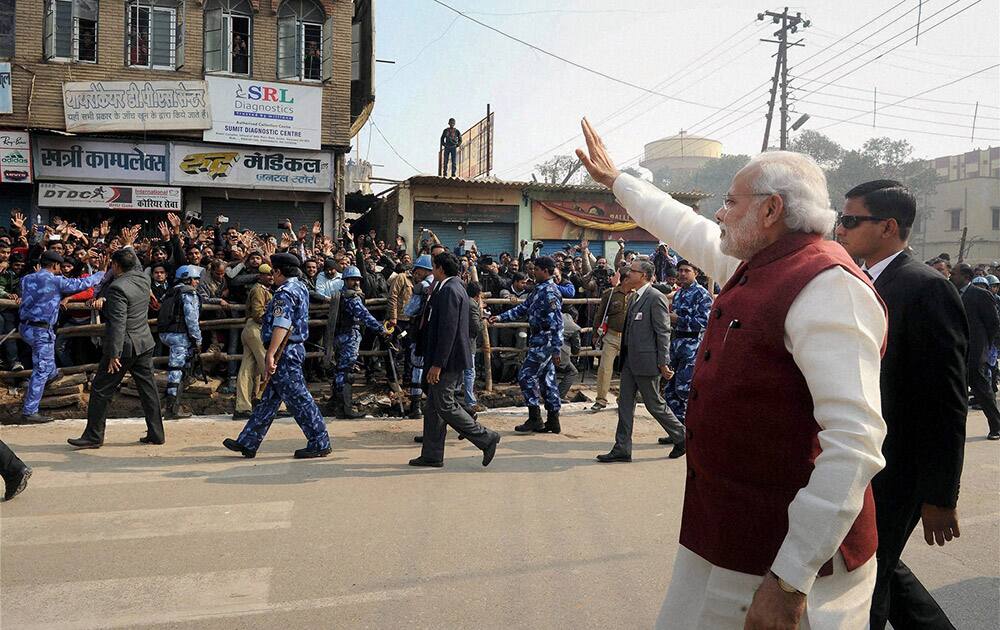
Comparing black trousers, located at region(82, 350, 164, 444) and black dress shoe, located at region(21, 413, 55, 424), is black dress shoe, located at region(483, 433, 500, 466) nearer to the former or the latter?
black trousers, located at region(82, 350, 164, 444)

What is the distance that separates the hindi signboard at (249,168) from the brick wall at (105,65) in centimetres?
43

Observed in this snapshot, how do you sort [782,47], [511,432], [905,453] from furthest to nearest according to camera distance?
[782,47], [511,432], [905,453]

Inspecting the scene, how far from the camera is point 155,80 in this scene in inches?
627

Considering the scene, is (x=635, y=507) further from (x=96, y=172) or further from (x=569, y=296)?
(x=96, y=172)

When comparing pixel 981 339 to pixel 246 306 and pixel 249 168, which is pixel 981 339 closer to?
pixel 246 306

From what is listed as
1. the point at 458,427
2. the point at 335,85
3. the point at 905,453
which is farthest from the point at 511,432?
the point at 335,85

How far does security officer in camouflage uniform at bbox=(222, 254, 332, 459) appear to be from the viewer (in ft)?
22.3

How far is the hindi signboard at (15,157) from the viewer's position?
1519 centimetres

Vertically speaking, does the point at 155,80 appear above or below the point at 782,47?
below

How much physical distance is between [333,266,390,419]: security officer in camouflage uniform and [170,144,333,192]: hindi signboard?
331 inches

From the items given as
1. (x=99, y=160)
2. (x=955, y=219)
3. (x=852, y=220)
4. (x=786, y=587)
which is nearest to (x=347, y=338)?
(x=852, y=220)

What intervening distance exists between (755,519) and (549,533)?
10.1ft

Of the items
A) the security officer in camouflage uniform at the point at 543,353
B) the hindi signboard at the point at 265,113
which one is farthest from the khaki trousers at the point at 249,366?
the hindi signboard at the point at 265,113

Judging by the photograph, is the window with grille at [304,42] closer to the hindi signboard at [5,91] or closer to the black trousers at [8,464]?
the hindi signboard at [5,91]
